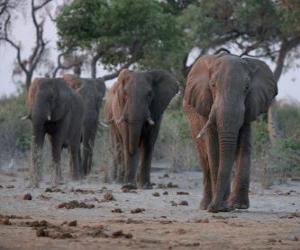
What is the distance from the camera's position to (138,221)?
36.8 feet

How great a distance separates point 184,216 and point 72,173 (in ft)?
30.8

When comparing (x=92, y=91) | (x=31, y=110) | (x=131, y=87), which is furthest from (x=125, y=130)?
(x=92, y=91)

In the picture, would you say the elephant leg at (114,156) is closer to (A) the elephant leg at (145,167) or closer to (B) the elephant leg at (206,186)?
(A) the elephant leg at (145,167)

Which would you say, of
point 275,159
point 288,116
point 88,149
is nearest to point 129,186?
point 275,159

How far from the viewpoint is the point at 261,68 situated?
43.3 ft

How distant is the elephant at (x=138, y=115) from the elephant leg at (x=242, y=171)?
4780mm

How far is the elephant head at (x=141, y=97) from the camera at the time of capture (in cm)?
1772

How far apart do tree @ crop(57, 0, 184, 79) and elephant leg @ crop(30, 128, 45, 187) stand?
15.2m

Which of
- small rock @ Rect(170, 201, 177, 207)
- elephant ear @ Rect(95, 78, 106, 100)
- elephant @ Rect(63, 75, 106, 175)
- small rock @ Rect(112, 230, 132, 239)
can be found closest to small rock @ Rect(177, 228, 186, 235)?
small rock @ Rect(112, 230, 132, 239)

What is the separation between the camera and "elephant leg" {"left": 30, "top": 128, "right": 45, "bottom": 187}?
56.3ft

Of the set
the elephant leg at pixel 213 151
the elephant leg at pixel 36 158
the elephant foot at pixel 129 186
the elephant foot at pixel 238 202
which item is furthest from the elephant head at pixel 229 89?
the elephant leg at pixel 36 158

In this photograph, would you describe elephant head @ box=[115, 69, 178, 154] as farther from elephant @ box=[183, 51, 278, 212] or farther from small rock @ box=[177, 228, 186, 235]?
small rock @ box=[177, 228, 186, 235]

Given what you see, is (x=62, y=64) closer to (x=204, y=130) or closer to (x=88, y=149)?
(x=88, y=149)

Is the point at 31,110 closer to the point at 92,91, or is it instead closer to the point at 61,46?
the point at 92,91
